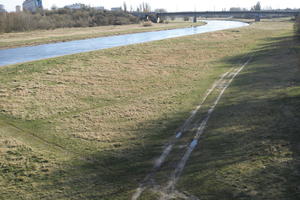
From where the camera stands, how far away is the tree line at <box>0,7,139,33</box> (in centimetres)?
8781

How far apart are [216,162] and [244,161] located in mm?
1408

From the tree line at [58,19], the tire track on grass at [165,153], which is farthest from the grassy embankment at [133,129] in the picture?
the tree line at [58,19]

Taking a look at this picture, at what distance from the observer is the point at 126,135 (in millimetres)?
18875

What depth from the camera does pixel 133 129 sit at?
1975cm

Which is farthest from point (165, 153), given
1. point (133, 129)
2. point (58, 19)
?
point (58, 19)

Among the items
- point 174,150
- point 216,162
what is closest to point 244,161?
point 216,162

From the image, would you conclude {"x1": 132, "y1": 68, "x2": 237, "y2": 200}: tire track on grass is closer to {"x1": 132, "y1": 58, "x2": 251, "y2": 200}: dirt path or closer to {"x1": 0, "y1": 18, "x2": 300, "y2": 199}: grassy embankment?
{"x1": 132, "y1": 58, "x2": 251, "y2": 200}: dirt path

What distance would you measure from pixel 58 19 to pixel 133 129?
102856 millimetres

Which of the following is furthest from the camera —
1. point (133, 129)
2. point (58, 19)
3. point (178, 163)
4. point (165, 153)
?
point (58, 19)

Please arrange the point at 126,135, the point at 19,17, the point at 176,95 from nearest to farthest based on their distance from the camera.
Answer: the point at 126,135 → the point at 176,95 → the point at 19,17

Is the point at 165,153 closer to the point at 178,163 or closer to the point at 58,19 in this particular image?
the point at 178,163

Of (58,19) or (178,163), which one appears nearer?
(178,163)

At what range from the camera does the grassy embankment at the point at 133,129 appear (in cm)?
1334

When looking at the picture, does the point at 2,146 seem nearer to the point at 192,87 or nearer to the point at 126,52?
the point at 192,87
